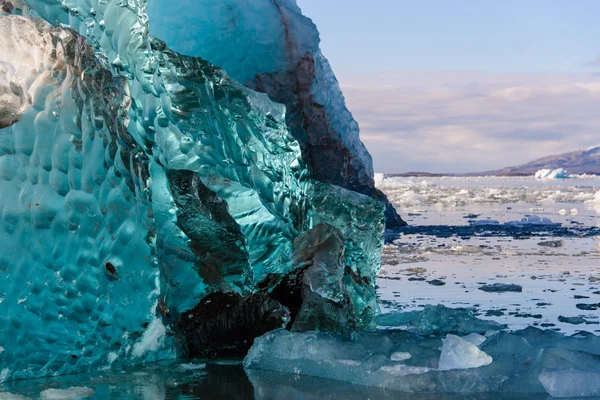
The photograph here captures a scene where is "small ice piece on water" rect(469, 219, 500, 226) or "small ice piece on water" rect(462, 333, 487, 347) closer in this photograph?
"small ice piece on water" rect(462, 333, 487, 347)

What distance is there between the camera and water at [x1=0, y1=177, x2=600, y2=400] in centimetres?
248

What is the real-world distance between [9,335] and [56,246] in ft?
1.08

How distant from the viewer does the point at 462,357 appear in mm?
2484

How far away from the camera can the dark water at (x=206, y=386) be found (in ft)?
7.89

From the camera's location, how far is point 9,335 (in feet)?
8.68

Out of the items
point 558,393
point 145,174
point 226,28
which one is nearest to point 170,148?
point 145,174

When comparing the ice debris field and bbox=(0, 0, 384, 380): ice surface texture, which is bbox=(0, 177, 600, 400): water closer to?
the ice debris field

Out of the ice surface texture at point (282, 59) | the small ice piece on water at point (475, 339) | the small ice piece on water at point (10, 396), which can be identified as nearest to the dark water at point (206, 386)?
the small ice piece on water at point (10, 396)

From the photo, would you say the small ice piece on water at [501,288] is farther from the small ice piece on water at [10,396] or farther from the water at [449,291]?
the small ice piece on water at [10,396]

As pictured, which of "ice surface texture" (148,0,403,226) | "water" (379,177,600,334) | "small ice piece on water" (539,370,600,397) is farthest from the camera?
"ice surface texture" (148,0,403,226)

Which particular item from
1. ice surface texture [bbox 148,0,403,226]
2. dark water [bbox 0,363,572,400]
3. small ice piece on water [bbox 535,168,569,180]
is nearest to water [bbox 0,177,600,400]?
dark water [bbox 0,363,572,400]

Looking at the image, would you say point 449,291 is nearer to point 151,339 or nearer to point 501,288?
point 501,288

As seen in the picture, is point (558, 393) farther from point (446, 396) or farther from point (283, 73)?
point (283, 73)

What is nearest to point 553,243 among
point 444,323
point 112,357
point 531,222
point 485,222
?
point 531,222
